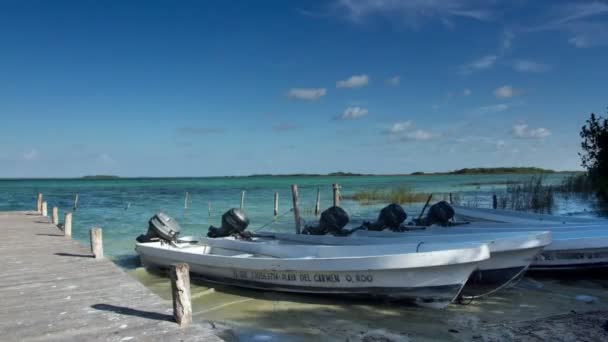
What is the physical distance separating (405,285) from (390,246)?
1061 mm

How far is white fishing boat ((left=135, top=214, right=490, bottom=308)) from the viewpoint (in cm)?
605

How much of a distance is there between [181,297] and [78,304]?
1728 mm

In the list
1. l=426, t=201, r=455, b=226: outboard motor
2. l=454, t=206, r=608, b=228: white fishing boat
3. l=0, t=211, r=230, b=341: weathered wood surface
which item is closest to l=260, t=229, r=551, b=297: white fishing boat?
l=426, t=201, r=455, b=226: outboard motor

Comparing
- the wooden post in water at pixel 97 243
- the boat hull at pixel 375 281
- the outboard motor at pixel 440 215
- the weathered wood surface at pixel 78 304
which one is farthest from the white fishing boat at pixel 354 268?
the outboard motor at pixel 440 215

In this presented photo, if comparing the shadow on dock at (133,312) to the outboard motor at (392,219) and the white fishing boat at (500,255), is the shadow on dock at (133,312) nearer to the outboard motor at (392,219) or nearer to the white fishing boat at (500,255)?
the white fishing boat at (500,255)

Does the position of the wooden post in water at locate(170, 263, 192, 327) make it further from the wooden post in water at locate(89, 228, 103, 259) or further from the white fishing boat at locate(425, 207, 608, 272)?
the white fishing boat at locate(425, 207, 608, 272)

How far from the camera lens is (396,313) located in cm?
630

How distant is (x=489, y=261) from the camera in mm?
6938

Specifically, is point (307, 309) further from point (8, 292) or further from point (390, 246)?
point (8, 292)

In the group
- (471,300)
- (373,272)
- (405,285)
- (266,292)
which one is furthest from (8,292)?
(471,300)

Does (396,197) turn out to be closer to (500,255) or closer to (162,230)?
(162,230)

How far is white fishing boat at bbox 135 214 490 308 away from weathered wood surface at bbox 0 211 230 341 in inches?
60.6

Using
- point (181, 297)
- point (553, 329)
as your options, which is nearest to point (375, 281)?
point (553, 329)

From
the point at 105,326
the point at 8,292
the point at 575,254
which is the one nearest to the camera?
the point at 105,326
